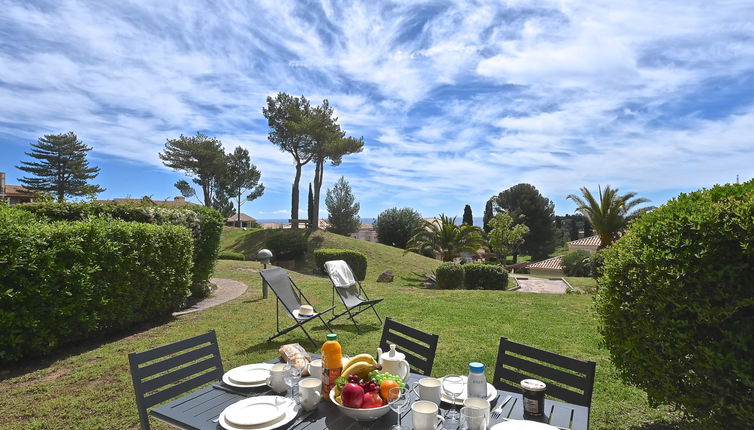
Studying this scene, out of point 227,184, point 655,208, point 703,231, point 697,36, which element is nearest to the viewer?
point 703,231

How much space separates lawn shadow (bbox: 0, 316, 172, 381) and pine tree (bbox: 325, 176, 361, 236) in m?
24.9

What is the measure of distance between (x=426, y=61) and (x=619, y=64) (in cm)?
369

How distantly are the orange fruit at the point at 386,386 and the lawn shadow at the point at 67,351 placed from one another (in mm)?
4836

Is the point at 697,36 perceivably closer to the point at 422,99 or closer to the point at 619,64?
the point at 619,64

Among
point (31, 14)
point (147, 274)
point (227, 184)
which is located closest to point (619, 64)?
point (147, 274)

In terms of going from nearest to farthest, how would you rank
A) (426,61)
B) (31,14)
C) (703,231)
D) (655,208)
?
(703,231), (655,208), (31,14), (426,61)

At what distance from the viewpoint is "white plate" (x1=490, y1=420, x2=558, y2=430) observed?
1665 mm

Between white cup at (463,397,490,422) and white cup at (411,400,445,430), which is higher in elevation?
white cup at (463,397,490,422)

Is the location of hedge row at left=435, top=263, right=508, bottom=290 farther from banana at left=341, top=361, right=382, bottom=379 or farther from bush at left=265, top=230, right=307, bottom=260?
banana at left=341, top=361, right=382, bottom=379

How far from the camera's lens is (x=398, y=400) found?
1.64 metres

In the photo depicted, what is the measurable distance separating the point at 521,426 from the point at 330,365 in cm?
98

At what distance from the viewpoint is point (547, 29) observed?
590 centimetres

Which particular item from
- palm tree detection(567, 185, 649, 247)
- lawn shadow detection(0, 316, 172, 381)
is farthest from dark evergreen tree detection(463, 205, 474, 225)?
lawn shadow detection(0, 316, 172, 381)

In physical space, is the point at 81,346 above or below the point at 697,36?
below
